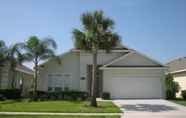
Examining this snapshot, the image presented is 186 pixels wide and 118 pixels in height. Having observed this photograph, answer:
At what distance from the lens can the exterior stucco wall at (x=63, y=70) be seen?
2962 cm

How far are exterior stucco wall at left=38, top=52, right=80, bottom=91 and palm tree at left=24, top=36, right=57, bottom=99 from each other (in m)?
2.16

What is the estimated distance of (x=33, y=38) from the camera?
27.1m

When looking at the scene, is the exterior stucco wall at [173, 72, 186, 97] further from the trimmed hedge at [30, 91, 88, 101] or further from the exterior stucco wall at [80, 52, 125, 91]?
the trimmed hedge at [30, 91, 88, 101]

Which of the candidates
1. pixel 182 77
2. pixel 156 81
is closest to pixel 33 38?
pixel 156 81

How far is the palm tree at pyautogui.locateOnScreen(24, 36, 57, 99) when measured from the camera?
27.1 meters

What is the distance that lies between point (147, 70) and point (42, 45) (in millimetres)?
11359

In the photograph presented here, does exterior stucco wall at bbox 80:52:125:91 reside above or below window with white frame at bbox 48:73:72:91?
above

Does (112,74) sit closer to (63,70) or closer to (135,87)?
(135,87)

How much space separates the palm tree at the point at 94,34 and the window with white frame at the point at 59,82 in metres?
→ 9.01

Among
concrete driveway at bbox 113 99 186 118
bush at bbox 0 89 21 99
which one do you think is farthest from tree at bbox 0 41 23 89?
concrete driveway at bbox 113 99 186 118

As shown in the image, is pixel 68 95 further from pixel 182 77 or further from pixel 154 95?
pixel 182 77

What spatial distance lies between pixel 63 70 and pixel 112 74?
5.70 meters

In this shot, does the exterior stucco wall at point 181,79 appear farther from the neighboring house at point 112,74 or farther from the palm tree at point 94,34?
the palm tree at point 94,34

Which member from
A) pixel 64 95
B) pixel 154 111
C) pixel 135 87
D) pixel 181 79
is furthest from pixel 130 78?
pixel 154 111
